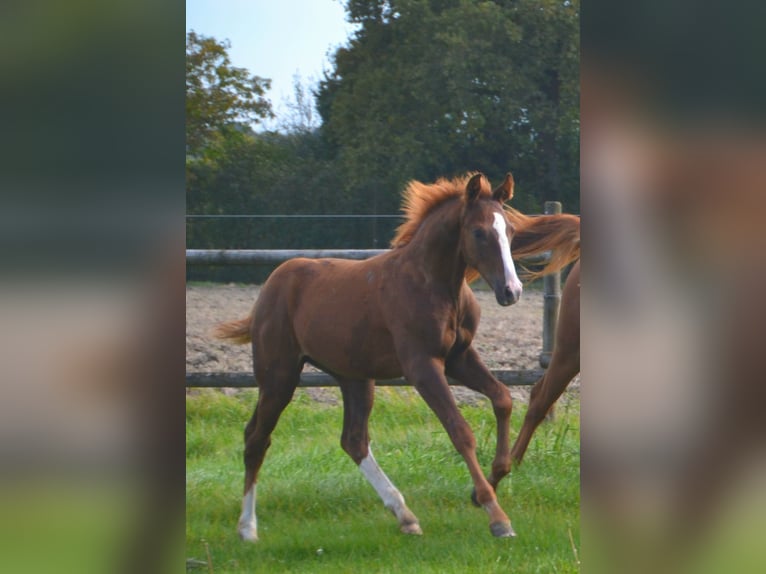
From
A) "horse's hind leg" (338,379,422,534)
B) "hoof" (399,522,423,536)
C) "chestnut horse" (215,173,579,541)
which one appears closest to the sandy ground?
"chestnut horse" (215,173,579,541)

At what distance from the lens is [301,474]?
3430mm

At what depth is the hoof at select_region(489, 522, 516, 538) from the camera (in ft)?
8.79

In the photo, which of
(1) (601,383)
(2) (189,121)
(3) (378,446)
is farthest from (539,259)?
(1) (601,383)

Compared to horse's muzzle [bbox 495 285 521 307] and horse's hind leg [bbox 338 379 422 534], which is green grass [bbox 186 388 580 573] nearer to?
horse's hind leg [bbox 338 379 422 534]

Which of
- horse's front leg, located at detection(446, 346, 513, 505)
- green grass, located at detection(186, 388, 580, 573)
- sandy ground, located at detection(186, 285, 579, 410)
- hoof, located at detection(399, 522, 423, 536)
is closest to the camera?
green grass, located at detection(186, 388, 580, 573)

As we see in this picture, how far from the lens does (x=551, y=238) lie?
10.9ft

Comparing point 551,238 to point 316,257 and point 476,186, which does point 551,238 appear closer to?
point 476,186

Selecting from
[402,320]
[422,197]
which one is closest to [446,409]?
Result: [402,320]

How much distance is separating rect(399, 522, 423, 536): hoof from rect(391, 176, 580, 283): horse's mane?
3.13 ft

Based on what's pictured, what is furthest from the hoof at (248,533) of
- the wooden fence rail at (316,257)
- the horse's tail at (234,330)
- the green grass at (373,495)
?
the wooden fence rail at (316,257)

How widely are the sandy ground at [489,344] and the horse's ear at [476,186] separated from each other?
3.26 ft

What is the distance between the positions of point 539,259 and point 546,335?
19.8 inches

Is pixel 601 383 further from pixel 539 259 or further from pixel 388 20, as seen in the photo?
pixel 539 259

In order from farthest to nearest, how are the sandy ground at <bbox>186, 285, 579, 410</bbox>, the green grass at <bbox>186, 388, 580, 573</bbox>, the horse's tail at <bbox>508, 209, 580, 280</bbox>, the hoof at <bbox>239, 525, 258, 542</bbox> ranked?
the sandy ground at <bbox>186, 285, 579, 410</bbox> → the horse's tail at <bbox>508, 209, 580, 280</bbox> → the hoof at <bbox>239, 525, 258, 542</bbox> → the green grass at <bbox>186, 388, 580, 573</bbox>
